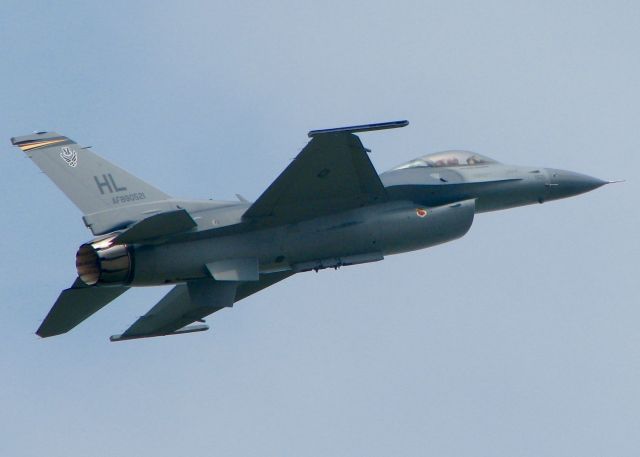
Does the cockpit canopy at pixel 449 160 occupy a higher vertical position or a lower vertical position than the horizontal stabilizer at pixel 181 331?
higher

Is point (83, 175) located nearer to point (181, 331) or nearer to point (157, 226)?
point (157, 226)

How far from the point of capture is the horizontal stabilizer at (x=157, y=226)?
29.6 meters

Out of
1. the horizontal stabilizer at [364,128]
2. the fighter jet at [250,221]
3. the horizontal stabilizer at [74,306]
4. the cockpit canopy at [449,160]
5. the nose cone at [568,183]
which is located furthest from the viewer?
the nose cone at [568,183]

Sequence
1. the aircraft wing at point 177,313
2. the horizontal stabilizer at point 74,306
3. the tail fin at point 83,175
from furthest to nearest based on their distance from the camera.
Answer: the aircraft wing at point 177,313 < the horizontal stabilizer at point 74,306 < the tail fin at point 83,175

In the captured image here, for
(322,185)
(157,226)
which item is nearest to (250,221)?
(322,185)

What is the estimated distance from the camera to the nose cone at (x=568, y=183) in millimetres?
34031

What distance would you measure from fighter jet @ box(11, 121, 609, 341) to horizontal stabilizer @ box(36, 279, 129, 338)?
2cm

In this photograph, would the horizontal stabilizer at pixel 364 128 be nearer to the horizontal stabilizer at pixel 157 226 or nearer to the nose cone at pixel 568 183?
the horizontal stabilizer at pixel 157 226

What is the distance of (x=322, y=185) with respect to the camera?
3075 cm

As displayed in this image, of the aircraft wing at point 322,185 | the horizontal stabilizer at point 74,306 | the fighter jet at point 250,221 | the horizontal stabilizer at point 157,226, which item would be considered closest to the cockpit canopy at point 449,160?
the fighter jet at point 250,221

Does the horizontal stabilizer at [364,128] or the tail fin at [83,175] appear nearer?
the horizontal stabilizer at [364,128]

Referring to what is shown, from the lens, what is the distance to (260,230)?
102 ft

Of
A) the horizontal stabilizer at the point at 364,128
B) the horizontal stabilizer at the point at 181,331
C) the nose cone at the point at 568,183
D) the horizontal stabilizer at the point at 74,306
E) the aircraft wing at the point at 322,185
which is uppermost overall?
the horizontal stabilizer at the point at 364,128

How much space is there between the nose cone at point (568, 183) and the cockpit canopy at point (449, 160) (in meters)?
1.36
